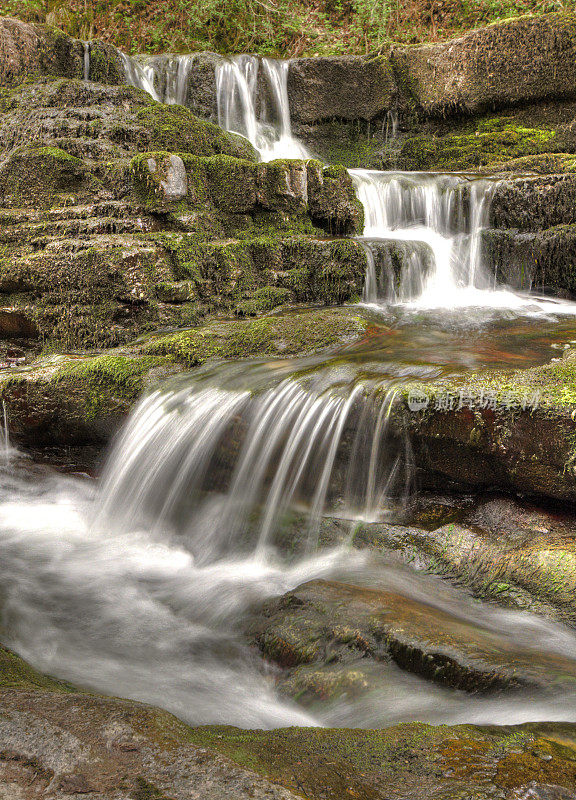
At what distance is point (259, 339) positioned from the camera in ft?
19.8

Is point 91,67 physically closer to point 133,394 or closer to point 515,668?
point 133,394

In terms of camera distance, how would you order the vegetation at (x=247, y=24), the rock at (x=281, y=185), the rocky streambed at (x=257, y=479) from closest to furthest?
the rocky streambed at (x=257, y=479)
the rock at (x=281, y=185)
the vegetation at (x=247, y=24)

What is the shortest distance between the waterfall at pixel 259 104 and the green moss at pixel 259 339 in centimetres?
689

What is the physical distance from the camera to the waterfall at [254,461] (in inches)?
165

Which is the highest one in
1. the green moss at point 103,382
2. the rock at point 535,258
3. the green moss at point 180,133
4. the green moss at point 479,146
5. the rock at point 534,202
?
the green moss at point 479,146

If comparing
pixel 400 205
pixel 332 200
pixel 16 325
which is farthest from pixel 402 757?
pixel 400 205

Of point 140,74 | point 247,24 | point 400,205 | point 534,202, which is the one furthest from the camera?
point 247,24

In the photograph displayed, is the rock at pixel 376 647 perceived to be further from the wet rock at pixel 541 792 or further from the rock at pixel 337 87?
the rock at pixel 337 87

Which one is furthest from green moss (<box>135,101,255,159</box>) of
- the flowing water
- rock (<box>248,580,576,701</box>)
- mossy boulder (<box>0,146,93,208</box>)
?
rock (<box>248,580,576,701</box>)

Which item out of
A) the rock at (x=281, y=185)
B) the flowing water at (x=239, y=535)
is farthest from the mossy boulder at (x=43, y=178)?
the flowing water at (x=239, y=535)

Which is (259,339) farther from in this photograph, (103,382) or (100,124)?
(100,124)

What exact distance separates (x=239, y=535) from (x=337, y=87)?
40.1ft

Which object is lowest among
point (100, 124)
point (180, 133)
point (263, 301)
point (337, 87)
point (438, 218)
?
point (263, 301)

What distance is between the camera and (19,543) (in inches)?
186
